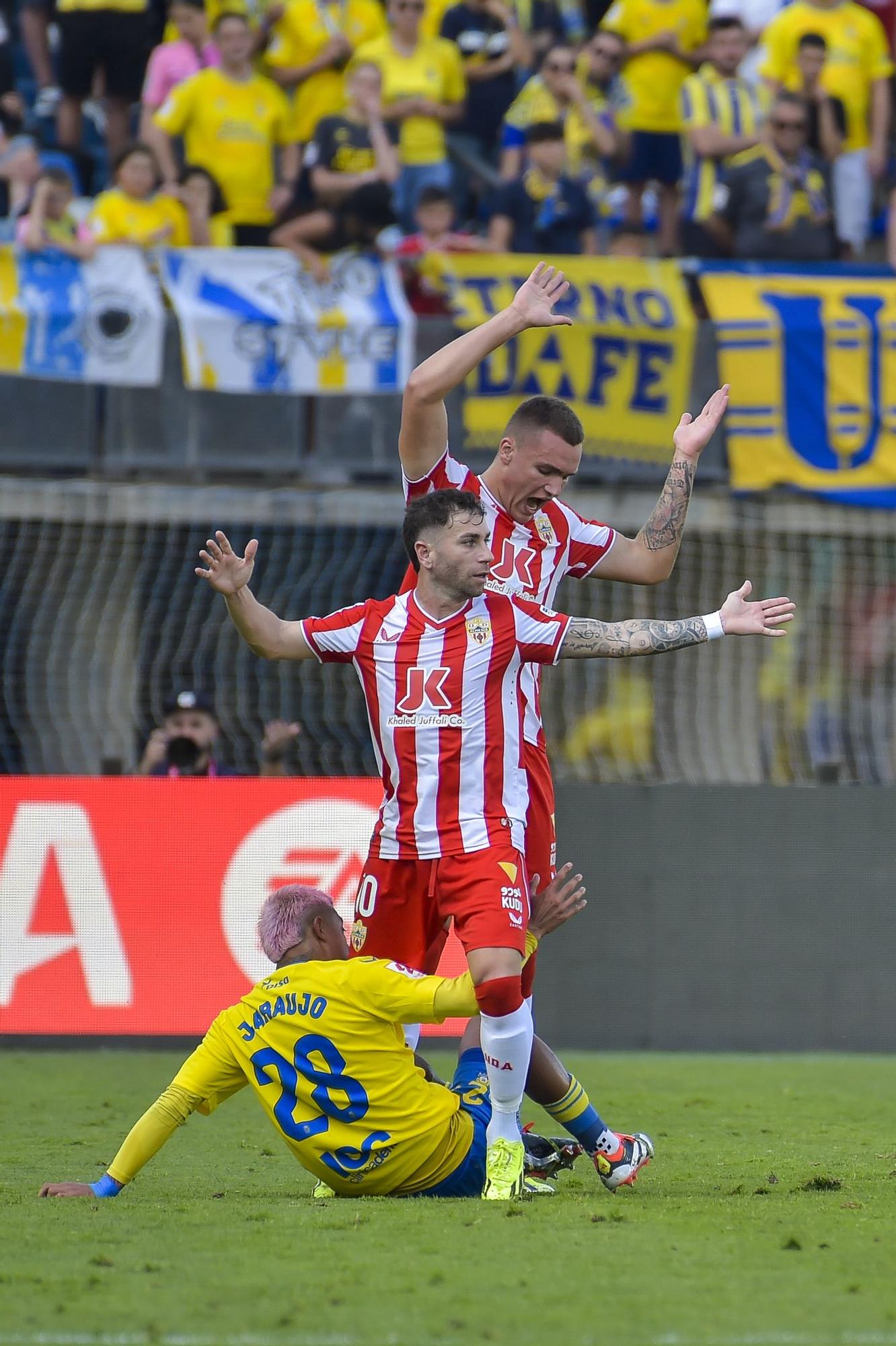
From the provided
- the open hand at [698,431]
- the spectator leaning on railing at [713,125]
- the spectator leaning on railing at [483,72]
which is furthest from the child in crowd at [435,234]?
the open hand at [698,431]

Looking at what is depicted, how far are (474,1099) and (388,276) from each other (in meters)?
6.95

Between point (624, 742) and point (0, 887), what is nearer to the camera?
point (0, 887)

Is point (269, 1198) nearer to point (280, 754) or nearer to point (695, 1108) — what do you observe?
point (695, 1108)

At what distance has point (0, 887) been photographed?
9633 millimetres

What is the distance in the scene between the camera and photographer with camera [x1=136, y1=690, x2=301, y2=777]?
991 centimetres

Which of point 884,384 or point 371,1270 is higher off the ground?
point 884,384

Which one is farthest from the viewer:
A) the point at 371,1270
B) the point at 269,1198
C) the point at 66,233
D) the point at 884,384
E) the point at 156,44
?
the point at 156,44

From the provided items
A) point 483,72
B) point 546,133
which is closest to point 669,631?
point 546,133

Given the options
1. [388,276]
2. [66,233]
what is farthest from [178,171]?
[388,276]

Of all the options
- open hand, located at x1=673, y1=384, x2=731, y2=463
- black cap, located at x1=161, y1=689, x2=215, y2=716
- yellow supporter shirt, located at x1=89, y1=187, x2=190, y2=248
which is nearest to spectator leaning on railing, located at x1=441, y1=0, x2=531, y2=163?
yellow supporter shirt, located at x1=89, y1=187, x2=190, y2=248

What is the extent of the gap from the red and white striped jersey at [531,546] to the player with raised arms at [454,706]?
170 millimetres

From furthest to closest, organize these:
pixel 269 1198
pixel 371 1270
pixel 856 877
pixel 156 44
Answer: pixel 156 44, pixel 856 877, pixel 269 1198, pixel 371 1270

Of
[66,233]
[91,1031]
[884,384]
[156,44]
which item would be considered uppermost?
[156,44]

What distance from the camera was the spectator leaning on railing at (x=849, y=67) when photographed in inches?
537
